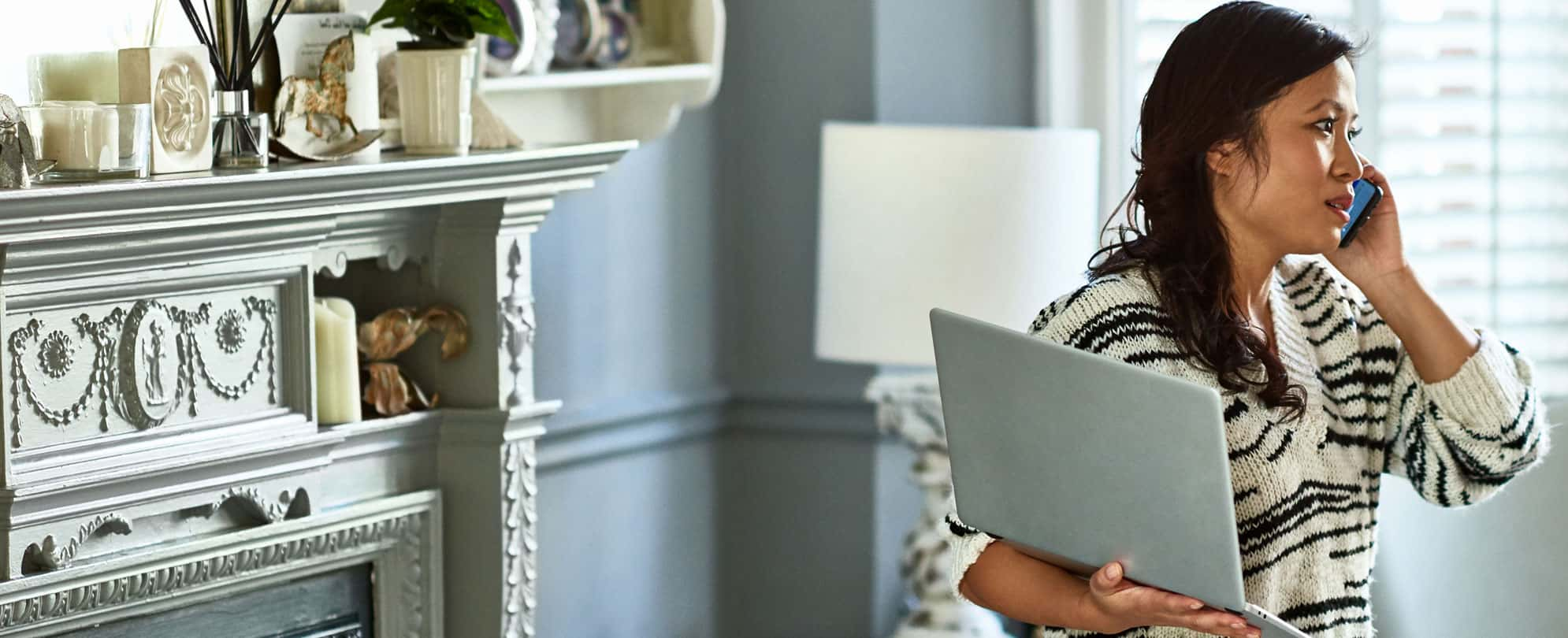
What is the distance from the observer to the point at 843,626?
128 inches

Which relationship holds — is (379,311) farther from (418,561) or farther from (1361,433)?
(1361,433)

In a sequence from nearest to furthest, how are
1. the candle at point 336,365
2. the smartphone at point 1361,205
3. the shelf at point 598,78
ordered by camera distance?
the smartphone at point 1361,205
the candle at point 336,365
the shelf at point 598,78

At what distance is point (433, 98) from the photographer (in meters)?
2.09

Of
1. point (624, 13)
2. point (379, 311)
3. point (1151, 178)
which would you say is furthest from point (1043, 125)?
point (1151, 178)

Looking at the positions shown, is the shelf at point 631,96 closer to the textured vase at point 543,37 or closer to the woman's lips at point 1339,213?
the textured vase at point 543,37

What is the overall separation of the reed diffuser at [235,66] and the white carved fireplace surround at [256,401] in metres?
0.07

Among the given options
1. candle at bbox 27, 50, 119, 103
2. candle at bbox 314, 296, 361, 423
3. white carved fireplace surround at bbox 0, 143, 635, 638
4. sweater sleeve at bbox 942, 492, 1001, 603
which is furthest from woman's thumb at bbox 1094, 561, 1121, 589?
candle at bbox 27, 50, 119, 103

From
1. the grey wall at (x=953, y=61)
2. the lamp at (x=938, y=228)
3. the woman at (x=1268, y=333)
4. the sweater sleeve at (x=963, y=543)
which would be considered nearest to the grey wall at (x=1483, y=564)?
the lamp at (x=938, y=228)

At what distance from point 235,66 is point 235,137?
11cm

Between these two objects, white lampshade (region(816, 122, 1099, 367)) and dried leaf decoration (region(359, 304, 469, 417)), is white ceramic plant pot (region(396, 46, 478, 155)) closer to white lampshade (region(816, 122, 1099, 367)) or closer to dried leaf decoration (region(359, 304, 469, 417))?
dried leaf decoration (region(359, 304, 469, 417))

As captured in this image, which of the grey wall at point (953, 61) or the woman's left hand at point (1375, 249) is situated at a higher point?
the grey wall at point (953, 61)

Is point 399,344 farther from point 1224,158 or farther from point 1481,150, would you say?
point 1481,150

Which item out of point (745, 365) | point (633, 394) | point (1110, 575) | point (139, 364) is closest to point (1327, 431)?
point (1110, 575)

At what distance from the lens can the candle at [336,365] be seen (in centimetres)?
209
